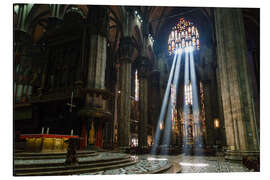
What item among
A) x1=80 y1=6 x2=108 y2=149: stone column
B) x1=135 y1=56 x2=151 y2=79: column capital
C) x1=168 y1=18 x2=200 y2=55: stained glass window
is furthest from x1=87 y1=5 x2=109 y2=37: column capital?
x1=168 y1=18 x2=200 y2=55: stained glass window

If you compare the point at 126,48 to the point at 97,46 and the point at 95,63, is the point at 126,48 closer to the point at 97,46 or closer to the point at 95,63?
the point at 97,46

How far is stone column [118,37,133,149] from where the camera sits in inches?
552

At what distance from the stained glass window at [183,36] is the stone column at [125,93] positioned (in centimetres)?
1212

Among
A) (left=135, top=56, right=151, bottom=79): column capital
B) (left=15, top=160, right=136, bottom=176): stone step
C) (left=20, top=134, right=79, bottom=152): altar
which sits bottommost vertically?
(left=15, top=160, right=136, bottom=176): stone step

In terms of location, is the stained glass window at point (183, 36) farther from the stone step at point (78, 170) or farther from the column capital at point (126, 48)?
the stone step at point (78, 170)

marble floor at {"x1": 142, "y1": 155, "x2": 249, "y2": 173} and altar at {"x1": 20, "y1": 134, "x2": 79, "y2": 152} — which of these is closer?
marble floor at {"x1": 142, "y1": 155, "x2": 249, "y2": 173}

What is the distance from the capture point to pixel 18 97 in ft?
50.3

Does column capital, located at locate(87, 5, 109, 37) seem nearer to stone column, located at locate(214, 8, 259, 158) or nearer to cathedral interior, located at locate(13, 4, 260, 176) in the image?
cathedral interior, located at locate(13, 4, 260, 176)

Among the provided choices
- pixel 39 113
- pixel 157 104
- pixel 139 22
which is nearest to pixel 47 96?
pixel 39 113

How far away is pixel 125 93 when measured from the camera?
49.1 ft

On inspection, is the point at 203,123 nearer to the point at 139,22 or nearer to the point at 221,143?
the point at 221,143

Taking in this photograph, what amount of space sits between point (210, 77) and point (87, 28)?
53.0ft

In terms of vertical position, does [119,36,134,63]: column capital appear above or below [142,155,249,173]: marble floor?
above

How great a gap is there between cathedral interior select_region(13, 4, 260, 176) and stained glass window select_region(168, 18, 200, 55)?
14cm
